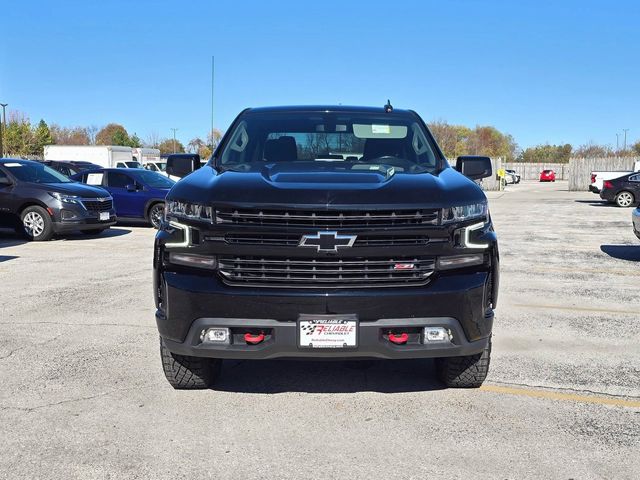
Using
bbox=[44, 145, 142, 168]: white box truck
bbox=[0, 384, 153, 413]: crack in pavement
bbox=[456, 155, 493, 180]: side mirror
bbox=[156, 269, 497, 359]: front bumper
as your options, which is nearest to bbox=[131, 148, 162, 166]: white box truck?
bbox=[44, 145, 142, 168]: white box truck

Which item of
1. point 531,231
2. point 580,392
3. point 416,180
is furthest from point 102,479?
point 531,231

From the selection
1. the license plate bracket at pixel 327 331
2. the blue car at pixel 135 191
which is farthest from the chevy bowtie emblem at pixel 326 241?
the blue car at pixel 135 191

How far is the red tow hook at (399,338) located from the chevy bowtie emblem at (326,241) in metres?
0.59

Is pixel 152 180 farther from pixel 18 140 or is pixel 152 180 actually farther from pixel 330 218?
pixel 18 140

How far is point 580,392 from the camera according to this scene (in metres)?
4.41

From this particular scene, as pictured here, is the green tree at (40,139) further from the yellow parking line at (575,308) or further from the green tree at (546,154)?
the yellow parking line at (575,308)

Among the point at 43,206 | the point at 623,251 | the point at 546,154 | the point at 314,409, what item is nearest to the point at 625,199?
the point at 623,251

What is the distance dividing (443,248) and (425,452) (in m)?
1.11

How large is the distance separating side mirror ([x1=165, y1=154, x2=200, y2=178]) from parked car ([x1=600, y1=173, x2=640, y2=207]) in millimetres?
23585

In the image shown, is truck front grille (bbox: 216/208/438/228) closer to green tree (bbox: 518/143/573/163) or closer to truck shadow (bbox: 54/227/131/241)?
truck shadow (bbox: 54/227/131/241)

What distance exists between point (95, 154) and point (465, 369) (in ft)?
157

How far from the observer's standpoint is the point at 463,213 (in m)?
3.78

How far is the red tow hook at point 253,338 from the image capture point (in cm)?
370

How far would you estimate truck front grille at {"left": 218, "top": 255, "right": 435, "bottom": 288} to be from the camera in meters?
3.64
